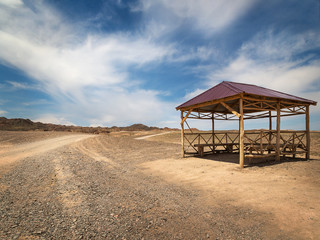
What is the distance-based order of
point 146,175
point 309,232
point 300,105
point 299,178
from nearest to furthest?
point 309,232
point 299,178
point 146,175
point 300,105

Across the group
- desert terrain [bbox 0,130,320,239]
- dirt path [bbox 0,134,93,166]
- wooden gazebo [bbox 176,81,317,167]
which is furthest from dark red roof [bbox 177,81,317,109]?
dirt path [bbox 0,134,93,166]

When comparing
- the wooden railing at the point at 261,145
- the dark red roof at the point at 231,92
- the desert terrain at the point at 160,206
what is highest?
the dark red roof at the point at 231,92

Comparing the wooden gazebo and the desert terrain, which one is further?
the wooden gazebo

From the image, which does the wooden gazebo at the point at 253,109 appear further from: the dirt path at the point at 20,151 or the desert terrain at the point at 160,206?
the dirt path at the point at 20,151

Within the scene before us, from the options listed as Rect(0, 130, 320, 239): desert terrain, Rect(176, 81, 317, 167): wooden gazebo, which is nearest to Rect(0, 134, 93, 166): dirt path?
Rect(0, 130, 320, 239): desert terrain

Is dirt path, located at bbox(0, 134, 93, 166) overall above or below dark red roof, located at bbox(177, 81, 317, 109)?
below

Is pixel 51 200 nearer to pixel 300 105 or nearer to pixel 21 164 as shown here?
pixel 21 164

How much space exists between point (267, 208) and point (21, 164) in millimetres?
10790

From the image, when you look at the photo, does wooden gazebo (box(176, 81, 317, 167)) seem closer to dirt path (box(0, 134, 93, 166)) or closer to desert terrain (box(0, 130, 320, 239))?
desert terrain (box(0, 130, 320, 239))

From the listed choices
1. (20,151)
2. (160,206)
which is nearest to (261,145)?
(160,206)

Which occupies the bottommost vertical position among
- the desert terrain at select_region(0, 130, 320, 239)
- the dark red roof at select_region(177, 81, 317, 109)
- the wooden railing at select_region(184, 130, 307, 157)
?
the desert terrain at select_region(0, 130, 320, 239)

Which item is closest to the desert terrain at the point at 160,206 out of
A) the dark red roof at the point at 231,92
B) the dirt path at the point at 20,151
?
the dirt path at the point at 20,151

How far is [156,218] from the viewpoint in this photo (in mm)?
3625

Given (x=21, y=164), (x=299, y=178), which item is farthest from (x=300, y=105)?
(x=21, y=164)
